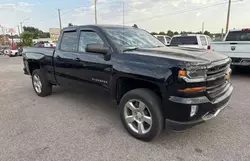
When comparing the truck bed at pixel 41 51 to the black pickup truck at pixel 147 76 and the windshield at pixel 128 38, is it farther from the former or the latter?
the windshield at pixel 128 38

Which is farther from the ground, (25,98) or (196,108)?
(196,108)

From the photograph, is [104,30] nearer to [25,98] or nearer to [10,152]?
[10,152]

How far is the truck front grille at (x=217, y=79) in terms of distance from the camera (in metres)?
2.48

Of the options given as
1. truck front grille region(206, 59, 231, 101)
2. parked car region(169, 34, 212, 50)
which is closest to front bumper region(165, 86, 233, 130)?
truck front grille region(206, 59, 231, 101)

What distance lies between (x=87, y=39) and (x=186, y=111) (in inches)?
95.2

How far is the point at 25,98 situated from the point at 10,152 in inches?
113

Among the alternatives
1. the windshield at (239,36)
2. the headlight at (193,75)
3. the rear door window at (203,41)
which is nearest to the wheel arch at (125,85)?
A: the headlight at (193,75)

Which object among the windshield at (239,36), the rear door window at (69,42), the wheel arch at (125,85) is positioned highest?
the windshield at (239,36)

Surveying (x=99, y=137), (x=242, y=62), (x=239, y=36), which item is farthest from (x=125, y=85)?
(x=239, y=36)

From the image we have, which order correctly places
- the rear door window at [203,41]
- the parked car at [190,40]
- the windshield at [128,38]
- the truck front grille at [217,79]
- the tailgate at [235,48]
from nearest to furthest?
the truck front grille at [217,79] < the windshield at [128,38] < the tailgate at [235,48] < the parked car at [190,40] < the rear door window at [203,41]

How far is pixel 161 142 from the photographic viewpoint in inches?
111

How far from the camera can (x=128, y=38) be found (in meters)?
3.55

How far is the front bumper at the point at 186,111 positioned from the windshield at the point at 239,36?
19.8 ft

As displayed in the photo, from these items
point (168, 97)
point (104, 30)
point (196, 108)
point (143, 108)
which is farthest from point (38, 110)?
point (196, 108)
